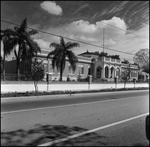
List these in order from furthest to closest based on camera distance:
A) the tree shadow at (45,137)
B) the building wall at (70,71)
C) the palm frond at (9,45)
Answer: the building wall at (70,71) < the palm frond at (9,45) < the tree shadow at (45,137)

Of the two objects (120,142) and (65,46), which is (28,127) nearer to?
(120,142)

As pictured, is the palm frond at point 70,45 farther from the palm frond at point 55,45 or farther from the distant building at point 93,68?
the distant building at point 93,68

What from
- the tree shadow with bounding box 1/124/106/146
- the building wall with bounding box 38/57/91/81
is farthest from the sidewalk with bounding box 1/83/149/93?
the tree shadow with bounding box 1/124/106/146

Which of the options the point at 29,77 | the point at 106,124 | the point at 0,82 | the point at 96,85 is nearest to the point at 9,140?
the point at 106,124

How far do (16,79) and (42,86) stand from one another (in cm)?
280

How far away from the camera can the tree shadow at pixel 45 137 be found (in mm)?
3889

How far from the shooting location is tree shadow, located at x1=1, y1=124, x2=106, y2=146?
12.8 feet

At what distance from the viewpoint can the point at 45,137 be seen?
425 centimetres

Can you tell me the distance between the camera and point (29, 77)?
18.2 meters

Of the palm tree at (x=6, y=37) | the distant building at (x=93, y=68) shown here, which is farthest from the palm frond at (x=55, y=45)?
the distant building at (x=93, y=68)

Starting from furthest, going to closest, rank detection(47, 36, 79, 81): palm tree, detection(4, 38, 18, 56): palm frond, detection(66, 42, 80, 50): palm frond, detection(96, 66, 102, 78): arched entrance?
detection(96, 66, 102, 78): arched entrance, detection(66, 42, 80, 50): palm frond, detection(47, 36, 79, 81): palm tree, detection(4, 38, 18, 56): palm frond

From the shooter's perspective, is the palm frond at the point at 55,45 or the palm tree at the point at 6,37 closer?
the palm tree at the point at 6,37

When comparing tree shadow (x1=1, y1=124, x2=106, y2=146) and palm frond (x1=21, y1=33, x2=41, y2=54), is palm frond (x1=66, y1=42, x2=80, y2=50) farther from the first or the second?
tree shadow (x1=1, y1=124, x2=106, y2=146)

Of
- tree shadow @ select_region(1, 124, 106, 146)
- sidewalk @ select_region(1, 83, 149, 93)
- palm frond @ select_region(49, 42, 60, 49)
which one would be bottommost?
tree shadow @ select_region(1, 124, 106, 146)
